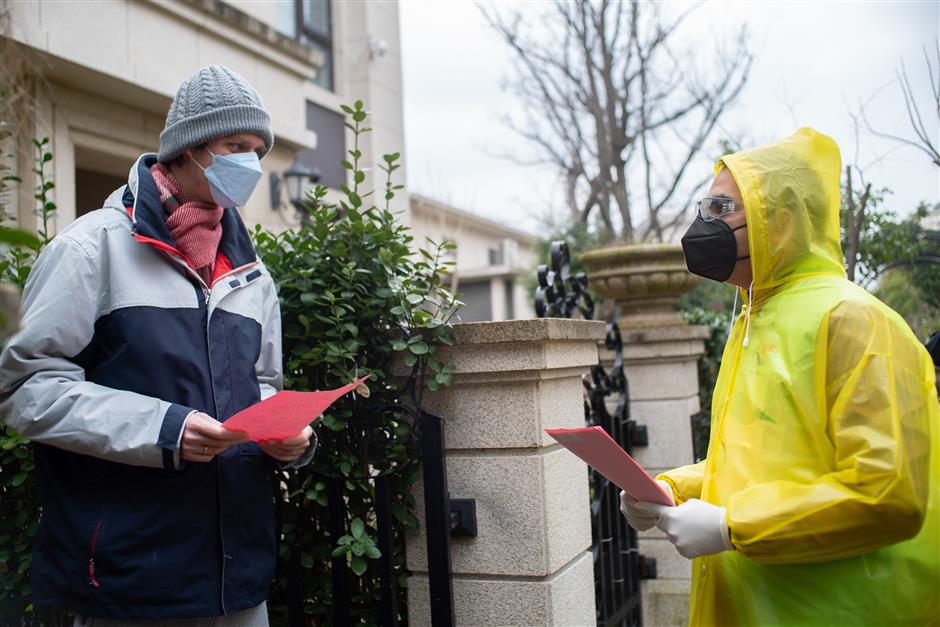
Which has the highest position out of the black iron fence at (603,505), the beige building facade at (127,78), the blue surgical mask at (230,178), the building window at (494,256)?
the building window at (494,256)

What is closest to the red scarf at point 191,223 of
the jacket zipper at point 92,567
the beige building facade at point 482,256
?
the jacket zipper at point 92,567

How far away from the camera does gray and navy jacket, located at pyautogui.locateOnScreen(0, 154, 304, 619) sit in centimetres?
198

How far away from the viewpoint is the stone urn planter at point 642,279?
17.0 feet

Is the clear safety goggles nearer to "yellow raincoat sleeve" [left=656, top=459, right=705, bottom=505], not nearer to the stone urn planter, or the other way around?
"yellow raincoat sleeve" [left=656, top=459, right=705, bottom=505]

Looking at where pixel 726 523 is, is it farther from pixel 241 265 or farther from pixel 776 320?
pixel 241 265

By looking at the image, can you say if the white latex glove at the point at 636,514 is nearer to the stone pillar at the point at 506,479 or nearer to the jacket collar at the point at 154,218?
the stone pillar at the point at 506,479

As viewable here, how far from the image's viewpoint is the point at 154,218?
2.22 meters

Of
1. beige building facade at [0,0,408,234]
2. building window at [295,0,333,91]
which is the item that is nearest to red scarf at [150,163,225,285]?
beige building facade at [0,0,408,234]

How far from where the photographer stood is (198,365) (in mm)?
2152

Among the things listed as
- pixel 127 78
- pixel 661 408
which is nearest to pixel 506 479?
pixel 661 408

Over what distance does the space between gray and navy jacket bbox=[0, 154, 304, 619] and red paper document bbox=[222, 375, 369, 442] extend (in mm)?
172

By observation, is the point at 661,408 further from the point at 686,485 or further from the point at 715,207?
the point at 715,207

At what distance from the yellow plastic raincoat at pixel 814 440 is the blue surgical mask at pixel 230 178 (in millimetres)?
1314

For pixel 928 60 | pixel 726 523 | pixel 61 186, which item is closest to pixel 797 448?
pixel 726 523
